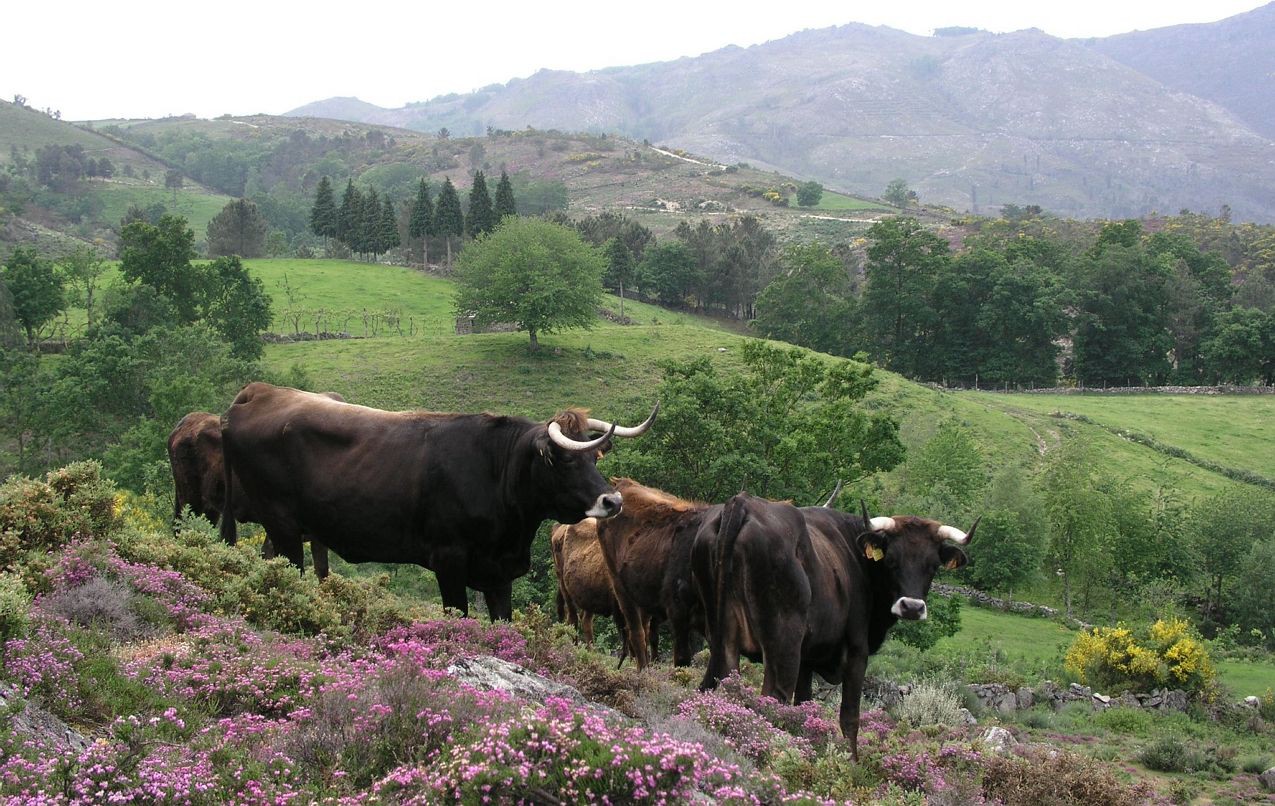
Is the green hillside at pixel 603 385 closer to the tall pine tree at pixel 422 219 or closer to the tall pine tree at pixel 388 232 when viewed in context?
the tall pine tree at pixel 388 232

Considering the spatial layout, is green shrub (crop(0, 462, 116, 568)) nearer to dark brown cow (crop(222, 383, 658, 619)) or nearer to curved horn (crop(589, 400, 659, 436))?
dark brown cow (crop(222, 383, 658, 619))

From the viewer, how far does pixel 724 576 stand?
358 inches

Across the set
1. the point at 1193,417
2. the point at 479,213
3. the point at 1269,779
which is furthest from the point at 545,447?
the point at 479,213

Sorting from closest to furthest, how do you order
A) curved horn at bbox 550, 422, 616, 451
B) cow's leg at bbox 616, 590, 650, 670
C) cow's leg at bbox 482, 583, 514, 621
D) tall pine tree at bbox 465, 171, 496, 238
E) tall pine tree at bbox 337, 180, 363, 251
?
1. curved horn at bbox 550, 422, 616, 451
2. cow's leg at bbox 482, 583, 514, 621
3. cow's leg at bbox 616, 590, 650, 670
4. tall pine tree at bbox 465, 171, 496, 238
5. tall pine tree at bbox 337, 180, 363, 251

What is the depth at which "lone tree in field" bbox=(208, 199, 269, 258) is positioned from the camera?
10175 centimetres

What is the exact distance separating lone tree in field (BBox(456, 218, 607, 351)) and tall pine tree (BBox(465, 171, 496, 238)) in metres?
26.7

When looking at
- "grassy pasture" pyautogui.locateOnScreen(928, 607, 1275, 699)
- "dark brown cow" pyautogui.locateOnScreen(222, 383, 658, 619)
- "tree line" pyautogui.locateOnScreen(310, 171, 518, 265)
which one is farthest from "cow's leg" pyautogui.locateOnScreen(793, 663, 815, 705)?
"tree line" pyautogui.locateOnScreen(310, 171, 518, 265)

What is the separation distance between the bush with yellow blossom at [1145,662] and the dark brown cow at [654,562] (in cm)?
1584

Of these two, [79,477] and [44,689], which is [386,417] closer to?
[79,477]

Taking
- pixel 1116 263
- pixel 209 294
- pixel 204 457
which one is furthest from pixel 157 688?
pixel 1116 263

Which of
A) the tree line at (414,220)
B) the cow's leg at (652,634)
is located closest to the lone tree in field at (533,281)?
the tree line at (414,220)

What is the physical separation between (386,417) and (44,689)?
4988 millimetres

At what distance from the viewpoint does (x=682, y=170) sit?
19638 centimetres

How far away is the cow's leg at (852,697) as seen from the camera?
8.93 metres
